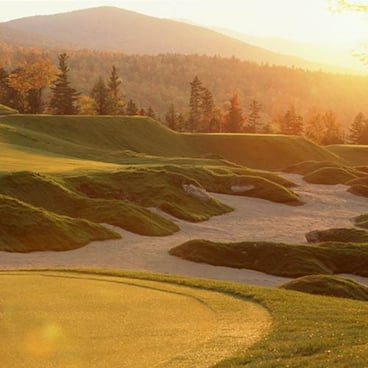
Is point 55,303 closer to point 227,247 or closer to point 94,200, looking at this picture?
point 227,247

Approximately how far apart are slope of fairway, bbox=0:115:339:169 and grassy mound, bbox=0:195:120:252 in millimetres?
43177

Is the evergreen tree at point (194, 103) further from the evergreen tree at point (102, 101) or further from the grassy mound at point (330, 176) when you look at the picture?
the grassy mound at point (330, 176)

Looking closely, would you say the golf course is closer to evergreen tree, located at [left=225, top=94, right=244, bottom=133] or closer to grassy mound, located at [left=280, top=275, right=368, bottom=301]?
grassy mound, located at [left=280, top=275, right=368, bottom=301]

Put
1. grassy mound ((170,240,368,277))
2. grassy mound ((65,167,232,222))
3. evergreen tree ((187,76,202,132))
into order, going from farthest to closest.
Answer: evergreen tree ((187,76,202,132)) → grassy mound ((65,167,232,222)) → grassy mound ((170,240,368,277))

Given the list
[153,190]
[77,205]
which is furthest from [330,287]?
[153,190]

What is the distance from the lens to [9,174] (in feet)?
164

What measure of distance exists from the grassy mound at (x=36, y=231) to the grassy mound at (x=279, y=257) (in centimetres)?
590

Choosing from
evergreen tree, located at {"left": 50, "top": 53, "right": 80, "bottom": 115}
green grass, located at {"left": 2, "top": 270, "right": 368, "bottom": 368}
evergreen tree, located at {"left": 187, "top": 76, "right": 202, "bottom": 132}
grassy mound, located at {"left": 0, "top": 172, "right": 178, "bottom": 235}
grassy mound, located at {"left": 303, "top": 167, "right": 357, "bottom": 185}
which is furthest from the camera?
evergreen tree, located at {"left": 187, "top": 76, "right": 202, "bottom": 132}

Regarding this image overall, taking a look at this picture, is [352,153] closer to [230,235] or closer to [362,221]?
[362,221]

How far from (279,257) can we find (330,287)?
40.0ft

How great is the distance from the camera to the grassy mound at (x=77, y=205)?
155 ft

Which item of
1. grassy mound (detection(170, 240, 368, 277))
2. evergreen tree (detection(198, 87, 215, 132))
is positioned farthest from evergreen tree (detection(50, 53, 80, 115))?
Answer: grassy mound (detection(170, 240, 368, 277))

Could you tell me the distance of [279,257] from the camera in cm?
3938

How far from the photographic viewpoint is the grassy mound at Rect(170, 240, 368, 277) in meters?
38.3
